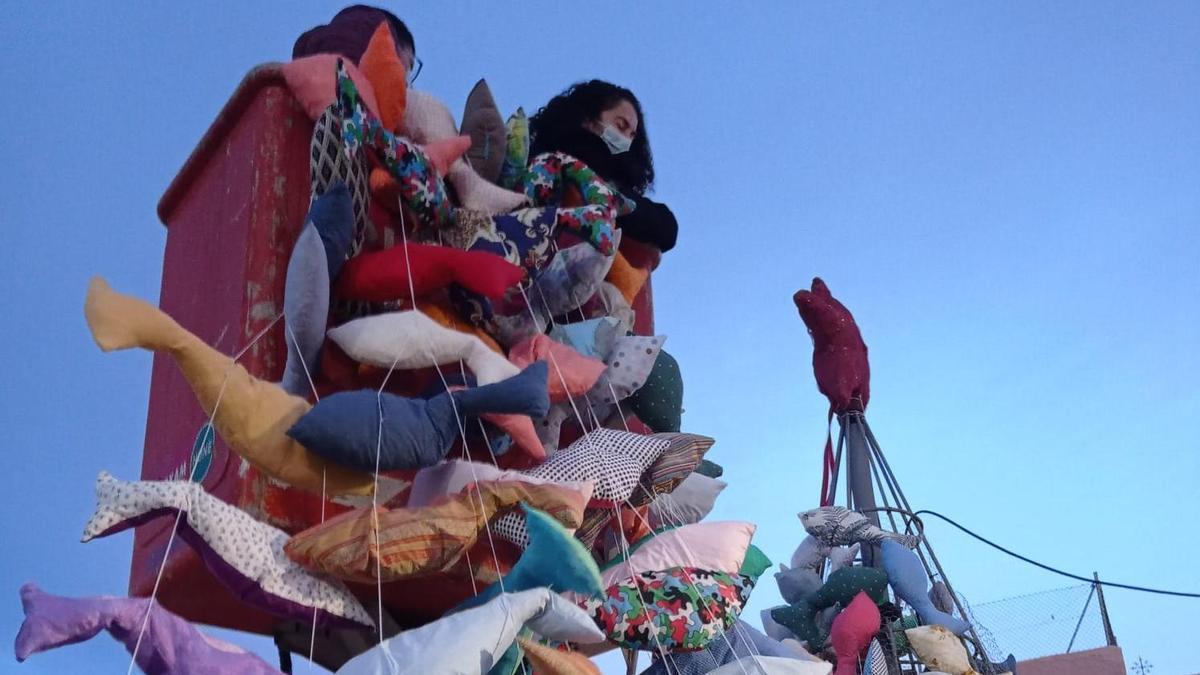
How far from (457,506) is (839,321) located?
11.8 feet

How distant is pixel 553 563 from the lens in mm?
1705

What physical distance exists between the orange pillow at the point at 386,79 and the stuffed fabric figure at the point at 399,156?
50 millimetres

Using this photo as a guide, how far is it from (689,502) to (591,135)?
88cm

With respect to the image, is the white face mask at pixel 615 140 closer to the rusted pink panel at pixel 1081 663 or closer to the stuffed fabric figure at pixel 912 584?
the stuffed fabric figure at pixel 912 584

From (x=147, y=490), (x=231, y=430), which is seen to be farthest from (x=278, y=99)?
(x=147, y=490)

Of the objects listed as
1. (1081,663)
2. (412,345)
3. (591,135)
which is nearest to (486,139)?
(591,135)

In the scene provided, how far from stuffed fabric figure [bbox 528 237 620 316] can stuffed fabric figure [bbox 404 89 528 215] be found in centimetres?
16

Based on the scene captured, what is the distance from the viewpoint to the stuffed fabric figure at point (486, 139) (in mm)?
2582

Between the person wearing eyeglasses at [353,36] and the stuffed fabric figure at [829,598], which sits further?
the stuffed fabric figure at [829,598]

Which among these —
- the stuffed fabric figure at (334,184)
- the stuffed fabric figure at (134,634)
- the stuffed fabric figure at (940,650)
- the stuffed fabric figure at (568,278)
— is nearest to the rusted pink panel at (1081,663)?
the stuffed fabric figure at (940,650)

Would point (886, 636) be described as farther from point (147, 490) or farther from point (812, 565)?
point (147, 490)

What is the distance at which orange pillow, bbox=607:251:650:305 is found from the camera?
2752 mm

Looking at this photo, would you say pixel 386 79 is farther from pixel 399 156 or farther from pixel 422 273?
pixel 422 273

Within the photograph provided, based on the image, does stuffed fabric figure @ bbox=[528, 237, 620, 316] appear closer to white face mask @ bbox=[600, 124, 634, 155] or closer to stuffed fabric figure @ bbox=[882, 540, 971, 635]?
white face mask @ bbox=[600, 124, 634, 155]
